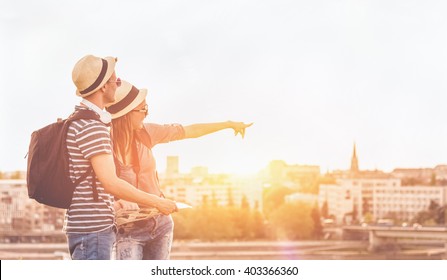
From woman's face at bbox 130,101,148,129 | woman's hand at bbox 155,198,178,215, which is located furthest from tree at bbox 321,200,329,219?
woman's hand at bbox 155,198,178,215

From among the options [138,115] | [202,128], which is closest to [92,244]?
[138,115]

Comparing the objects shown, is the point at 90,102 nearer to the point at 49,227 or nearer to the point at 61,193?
the point at 61,193

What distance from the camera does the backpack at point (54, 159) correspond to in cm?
216

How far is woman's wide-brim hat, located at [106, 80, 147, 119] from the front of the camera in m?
2.53

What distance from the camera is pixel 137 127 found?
2.55m

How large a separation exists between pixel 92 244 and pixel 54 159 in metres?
0.22

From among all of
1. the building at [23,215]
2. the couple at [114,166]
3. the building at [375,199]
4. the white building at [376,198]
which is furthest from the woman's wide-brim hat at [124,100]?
the white building at [376,198]

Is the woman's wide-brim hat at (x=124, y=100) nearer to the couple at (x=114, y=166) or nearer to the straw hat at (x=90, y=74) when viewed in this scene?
the couple at (x=114, y=166)

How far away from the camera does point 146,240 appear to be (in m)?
2.45

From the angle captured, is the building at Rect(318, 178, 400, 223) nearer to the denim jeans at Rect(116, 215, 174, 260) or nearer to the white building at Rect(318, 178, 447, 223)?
the white building at Rect(318, 178, 447, 223)

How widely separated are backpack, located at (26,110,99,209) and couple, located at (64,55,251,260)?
0.05 feet

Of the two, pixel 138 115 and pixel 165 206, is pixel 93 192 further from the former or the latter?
pixel 138 115

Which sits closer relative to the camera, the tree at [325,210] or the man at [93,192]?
the man at [93,192]

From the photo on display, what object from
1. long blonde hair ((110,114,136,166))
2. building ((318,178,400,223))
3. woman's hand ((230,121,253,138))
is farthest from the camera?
building ((318,178,400,223))
